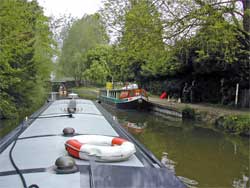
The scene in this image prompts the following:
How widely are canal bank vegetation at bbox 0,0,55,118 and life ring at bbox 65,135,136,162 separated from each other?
→ 9.12 m

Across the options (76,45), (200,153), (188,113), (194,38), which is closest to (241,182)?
(200,153)

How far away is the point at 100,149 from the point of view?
8.87 feet

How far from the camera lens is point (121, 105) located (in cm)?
2547

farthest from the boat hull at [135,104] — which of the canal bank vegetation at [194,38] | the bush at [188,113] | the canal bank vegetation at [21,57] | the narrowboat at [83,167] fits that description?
the narrowboat at [83,167]

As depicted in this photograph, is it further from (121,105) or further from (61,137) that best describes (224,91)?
(61,137)

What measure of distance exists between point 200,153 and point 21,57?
9.80 meters

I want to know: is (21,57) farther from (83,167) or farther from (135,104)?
(83,167)

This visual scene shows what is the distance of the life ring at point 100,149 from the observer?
271 cm

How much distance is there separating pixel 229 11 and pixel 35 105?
1053 centimetres

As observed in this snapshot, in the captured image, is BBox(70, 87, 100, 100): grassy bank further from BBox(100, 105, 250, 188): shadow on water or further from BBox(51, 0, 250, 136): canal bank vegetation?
BBox(100, 105, 250, 188): shadow on water

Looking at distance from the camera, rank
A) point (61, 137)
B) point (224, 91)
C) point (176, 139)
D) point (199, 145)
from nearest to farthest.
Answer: point (61, 137) < point (199, 145) < point (176, 139) < point (224, 91)

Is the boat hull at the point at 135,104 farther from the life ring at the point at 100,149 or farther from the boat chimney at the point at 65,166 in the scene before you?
the boat chimney at the point at 65,166

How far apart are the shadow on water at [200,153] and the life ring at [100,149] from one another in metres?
4.54

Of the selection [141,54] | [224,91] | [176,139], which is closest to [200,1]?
[141,54]
